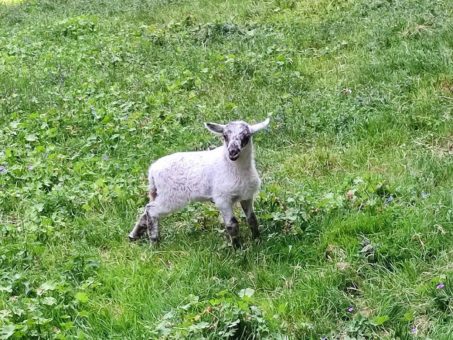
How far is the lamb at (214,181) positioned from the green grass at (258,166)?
9.3 inches

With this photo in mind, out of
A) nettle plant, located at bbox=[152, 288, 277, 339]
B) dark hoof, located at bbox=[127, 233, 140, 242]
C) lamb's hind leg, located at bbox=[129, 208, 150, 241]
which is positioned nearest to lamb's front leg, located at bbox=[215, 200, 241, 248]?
lamb's hind leg, located at bbox=[129, 208, 150, 241]

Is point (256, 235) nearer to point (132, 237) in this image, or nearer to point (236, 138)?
point (236, 138)

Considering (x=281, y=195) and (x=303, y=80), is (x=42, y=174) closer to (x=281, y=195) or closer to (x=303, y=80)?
(x=281, y=195)

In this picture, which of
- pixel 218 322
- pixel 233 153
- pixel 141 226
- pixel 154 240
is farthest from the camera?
pixel 141 226

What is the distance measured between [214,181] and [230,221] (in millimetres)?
391

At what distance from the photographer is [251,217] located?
6445 mm

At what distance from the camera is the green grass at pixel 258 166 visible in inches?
207

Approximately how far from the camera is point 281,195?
7.02 metres

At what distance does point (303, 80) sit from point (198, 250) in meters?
4.70

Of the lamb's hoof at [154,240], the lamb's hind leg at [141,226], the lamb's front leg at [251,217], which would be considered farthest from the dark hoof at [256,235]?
the lamb's hind leg at [141,226]

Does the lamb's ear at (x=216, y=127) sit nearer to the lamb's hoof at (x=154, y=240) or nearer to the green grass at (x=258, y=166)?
the green grass at (x=258, y=166)

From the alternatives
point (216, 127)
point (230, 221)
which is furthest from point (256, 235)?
point (216, 127)

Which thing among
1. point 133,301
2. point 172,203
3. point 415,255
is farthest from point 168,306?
point 415,255

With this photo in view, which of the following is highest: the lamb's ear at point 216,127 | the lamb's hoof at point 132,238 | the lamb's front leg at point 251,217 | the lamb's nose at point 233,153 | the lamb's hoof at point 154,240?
the lamb's ear at point 216,127
